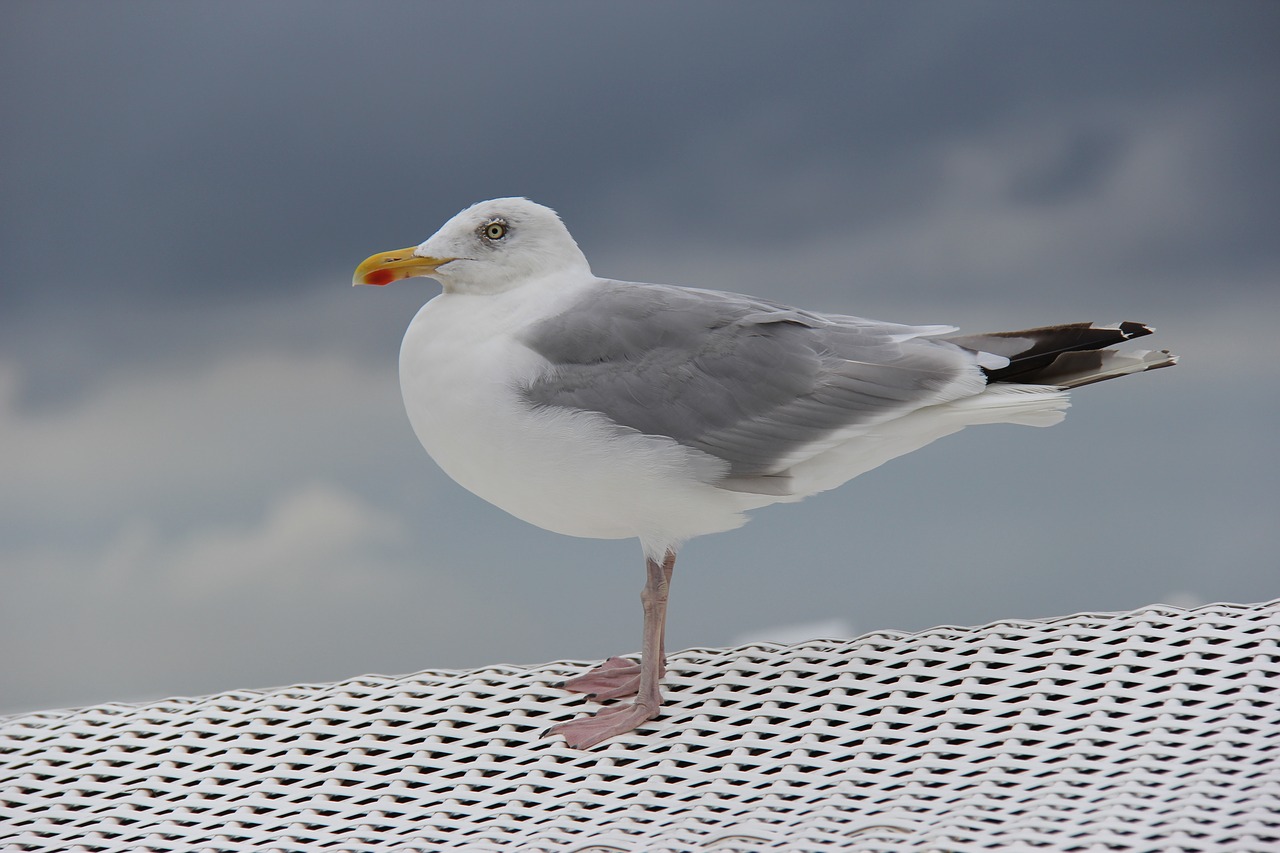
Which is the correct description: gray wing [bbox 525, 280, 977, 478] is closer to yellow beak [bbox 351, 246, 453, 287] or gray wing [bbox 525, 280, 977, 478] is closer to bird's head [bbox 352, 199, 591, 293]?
bird's head [bbox 352, 199, 591, 293]

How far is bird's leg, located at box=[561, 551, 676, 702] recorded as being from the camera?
230 cm

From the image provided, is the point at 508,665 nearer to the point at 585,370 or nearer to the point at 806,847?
the point at 585,370

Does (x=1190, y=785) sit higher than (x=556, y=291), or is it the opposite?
(x=556, y=291)

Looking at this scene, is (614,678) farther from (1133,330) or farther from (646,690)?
(1133,330)

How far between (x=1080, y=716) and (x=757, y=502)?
654 millimetres

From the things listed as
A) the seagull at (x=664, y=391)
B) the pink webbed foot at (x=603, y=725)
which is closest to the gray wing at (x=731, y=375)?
the seagull at (x=664, y=391)

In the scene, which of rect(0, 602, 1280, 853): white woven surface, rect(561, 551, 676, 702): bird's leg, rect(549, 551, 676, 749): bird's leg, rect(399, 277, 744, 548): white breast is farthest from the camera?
rect(561, 551, 676, 702): bird's leg

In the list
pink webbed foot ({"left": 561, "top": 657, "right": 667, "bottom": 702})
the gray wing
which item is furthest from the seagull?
pink webbed foot ({"left": 561, "top": 657, "right": 667, "bottom": 702})

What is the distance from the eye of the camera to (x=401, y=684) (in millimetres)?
2527

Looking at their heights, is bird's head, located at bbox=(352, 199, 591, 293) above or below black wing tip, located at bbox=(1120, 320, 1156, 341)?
above

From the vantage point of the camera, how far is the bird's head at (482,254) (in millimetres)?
2232

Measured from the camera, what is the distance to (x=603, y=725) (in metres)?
2.20

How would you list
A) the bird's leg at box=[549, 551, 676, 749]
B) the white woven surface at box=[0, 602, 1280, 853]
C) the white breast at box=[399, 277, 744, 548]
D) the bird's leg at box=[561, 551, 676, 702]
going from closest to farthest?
the white woven surface at box=[0, 602, 1280, 853]
the white breast at box=[399, 277, 744, 548]
the bird's leg at box=[549, 551, 676, 749]
the bird's leg at box=[561, 551, 676, 702]

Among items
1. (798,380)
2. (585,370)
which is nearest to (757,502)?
(798,380)
